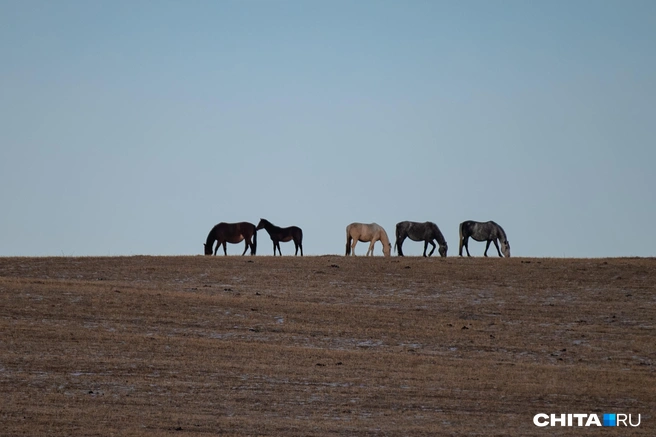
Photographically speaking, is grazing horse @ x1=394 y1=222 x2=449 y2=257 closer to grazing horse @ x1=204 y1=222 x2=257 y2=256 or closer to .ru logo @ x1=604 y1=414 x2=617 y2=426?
grazing horse @ x1=204 y1=222 x2=257 y2=256

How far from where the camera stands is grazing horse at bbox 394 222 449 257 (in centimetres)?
3950

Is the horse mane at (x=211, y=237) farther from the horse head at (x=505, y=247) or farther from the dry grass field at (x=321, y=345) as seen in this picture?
the horse head at (x=505, y=247)

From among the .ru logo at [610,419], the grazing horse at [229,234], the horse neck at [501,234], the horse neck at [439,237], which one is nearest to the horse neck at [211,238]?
the grazing horse at [229,234]

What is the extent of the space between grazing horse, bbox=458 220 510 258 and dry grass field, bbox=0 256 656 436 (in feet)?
16.8

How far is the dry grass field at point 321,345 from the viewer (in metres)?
15.9

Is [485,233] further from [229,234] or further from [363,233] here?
[229,234]

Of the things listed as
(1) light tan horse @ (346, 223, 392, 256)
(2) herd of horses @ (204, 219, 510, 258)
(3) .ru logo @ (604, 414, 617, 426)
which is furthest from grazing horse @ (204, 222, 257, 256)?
(3) .ru logo @ (604, 414, 617, 426)

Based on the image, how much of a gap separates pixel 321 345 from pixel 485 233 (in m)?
18.4

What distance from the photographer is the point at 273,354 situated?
2123 cm

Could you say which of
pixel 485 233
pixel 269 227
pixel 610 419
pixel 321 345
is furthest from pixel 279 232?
pixel 610 419

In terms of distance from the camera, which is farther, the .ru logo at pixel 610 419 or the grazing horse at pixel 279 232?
the grazing horse at pixel 279 232

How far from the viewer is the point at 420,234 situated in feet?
129

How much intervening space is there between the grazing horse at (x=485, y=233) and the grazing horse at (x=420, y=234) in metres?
0.98

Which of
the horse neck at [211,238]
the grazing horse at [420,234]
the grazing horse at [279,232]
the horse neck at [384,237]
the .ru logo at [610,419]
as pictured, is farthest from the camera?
the grazing horse at [279,232]
